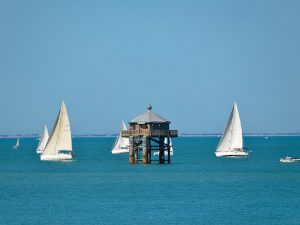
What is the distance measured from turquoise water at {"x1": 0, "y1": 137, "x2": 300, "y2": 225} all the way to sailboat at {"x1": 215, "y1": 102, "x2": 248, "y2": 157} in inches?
837

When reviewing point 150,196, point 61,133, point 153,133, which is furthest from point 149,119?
point 150,196

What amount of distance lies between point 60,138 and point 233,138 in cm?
2346

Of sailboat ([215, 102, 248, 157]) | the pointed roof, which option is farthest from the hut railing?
sailboat ([215, 102, 248, 157])

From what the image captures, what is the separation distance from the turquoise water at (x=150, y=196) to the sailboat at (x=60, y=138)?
13269 millimetres

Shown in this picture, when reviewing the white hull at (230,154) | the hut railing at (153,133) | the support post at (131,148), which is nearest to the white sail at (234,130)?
the white hull at (230,154)

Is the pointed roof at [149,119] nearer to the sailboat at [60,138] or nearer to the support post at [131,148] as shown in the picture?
the support post at [131,148]

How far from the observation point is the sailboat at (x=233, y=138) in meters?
130

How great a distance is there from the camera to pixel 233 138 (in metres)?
131

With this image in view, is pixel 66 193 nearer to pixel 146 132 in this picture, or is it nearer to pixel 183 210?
pixel 183 210

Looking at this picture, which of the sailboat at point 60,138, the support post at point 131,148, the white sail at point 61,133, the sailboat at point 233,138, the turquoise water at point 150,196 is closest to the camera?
the turquoise water at point 150,196

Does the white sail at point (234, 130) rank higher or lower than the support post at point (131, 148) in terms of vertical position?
higher

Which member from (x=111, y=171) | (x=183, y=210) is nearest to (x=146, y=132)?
(x=111, y=171)

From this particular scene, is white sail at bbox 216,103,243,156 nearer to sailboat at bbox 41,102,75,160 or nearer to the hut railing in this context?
sailboat at bbox 41,102,75,160

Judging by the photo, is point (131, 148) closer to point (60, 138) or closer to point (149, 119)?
point (149, 119)
